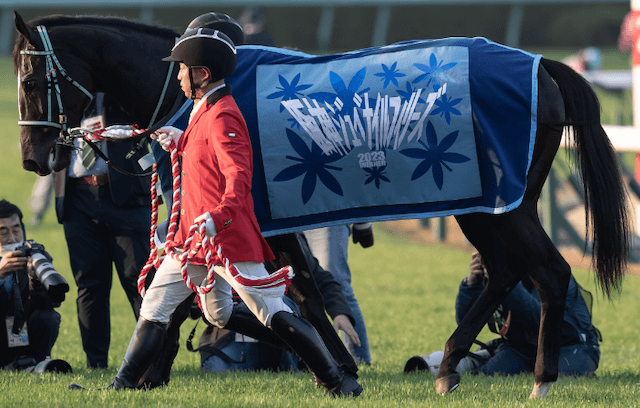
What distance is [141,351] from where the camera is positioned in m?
3.69

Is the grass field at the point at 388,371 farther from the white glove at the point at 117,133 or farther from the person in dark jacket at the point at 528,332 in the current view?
the white glove at the point at 117,133

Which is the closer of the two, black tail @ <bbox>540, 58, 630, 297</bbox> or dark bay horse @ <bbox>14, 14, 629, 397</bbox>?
dark bay horse @ <bbox>14, 14, 629, 397</bbox>

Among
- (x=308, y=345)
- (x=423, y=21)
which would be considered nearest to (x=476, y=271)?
(x=308, y=345)

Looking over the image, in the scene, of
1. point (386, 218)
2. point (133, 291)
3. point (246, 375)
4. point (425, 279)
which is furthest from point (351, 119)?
point (425, 279)

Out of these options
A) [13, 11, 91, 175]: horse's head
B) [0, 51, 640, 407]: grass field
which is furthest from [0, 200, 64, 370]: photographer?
[13, 11, 91, 175]: horse's head

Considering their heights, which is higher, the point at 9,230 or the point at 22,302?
the point at 9,230

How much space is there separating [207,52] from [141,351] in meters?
1.39

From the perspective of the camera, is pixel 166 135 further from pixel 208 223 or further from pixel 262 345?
pixel 262 345

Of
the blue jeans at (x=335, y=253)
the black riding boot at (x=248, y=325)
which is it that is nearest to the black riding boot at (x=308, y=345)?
the black riding boot at (x=248, y=325)

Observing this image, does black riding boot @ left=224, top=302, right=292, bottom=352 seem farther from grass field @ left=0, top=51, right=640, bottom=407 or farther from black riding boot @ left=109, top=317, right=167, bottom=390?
black riding boot @ left=109, top=317, right=167, bottom=390

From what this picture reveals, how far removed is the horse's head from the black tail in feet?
8.38

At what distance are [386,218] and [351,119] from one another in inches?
21.7

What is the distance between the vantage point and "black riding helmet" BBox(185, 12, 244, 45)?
3.98 m

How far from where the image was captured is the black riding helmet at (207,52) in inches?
140
